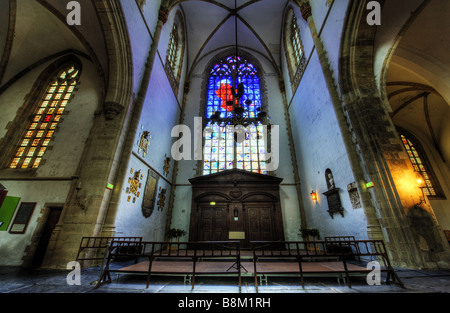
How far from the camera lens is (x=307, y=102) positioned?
9602mm

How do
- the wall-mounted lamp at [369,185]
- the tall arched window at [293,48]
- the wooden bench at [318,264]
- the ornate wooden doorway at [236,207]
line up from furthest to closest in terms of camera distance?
the tall arched window at [293,48], the ornate wooden doorway at [236,207], the wall-mounted lamp at [369,185], the wooden bench at [318,264]

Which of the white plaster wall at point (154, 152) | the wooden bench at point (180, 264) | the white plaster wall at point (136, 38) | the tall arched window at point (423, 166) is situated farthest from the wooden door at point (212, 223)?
the tall arched window at point (423, 166)

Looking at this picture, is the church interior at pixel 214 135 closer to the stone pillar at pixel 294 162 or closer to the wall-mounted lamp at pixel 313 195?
the stone pillar at pixel 294 162

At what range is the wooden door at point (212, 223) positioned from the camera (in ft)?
31.6

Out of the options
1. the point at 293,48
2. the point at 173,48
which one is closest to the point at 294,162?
the point at 293,48

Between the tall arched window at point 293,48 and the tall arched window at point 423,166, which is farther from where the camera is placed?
the tall arched window at point 423,166

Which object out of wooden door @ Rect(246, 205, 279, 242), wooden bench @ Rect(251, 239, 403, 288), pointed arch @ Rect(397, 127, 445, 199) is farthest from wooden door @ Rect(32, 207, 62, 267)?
pointed arch @ Rect(397, 127, 445, 199)

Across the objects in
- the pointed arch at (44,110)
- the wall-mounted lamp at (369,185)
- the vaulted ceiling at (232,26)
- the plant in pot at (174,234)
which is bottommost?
the plant in pot at (174,234)

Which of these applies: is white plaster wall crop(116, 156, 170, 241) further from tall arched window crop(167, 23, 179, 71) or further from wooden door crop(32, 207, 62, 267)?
tall arched window crop(167, 23, 179, 71)

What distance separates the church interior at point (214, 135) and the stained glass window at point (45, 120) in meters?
0.07

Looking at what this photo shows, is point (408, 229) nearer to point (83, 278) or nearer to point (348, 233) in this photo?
point (348, 233)

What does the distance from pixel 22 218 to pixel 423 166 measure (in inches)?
859

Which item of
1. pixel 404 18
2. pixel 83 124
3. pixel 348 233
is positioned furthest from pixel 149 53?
pixel 348 233
